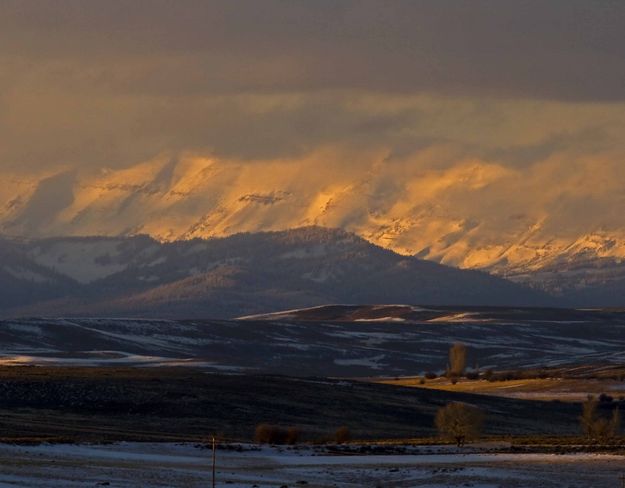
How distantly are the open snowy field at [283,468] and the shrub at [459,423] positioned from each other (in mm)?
10007

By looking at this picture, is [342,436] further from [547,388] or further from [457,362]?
[457,362]

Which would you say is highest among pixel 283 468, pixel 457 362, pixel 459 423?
pixel 457 362

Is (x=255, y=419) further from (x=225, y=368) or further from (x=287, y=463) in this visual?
(x=225, y=368)

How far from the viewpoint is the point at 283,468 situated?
3004 inches

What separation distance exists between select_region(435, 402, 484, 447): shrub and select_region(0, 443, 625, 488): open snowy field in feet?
32.8

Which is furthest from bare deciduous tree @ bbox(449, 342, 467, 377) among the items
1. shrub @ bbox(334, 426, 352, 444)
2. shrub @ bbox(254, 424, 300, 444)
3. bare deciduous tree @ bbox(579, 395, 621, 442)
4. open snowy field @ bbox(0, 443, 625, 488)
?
open snowy field @ bbox(0, 443, 625, 488)

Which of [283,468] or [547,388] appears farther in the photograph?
[547,388]

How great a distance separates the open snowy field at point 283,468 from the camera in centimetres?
6912

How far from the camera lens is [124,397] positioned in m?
118

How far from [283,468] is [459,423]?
20.0 metres

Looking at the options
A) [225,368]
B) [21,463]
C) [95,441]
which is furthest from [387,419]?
[225,368]

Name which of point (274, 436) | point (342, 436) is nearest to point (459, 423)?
point (342, 436)

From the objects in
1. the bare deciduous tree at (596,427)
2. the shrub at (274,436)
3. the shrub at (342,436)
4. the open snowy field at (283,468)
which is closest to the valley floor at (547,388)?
the bare deciduous tree at (596,427)

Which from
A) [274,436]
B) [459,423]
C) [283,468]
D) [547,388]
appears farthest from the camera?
[547,388]
